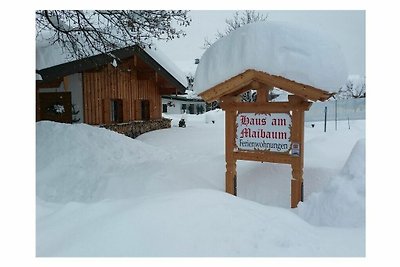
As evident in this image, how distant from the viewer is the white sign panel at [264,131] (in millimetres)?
4812

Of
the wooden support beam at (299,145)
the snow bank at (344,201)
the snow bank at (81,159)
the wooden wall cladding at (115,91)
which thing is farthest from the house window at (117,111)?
the snow bank at (344,201)

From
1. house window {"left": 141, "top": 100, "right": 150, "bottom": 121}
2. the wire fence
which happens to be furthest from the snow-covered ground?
the wire fence

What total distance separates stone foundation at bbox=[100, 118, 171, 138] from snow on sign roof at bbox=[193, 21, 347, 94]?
836cm

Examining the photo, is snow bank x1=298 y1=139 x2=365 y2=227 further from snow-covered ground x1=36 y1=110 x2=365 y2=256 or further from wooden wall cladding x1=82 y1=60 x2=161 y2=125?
wooden wall cladding x1=82 y1=60 x2=161 y2=125

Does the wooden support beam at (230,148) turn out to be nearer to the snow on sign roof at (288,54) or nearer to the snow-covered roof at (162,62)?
the snow on sign roof at (288,54)

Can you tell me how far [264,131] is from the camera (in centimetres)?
495

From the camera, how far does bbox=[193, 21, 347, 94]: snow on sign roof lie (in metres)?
4.20

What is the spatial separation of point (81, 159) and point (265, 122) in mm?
4007

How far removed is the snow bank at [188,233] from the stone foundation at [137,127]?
8986 millimetres

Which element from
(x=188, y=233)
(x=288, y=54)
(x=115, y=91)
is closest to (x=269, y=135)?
(x=288, y=54)

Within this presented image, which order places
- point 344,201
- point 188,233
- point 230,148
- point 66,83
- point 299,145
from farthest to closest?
point 66,83
point 230,148
point 299,145
point 344,201
point 188,233

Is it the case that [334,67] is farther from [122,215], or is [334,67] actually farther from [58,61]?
[58,61]

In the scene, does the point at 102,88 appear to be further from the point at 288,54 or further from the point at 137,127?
the point at 288,54

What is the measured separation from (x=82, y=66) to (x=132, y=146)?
3652mm
